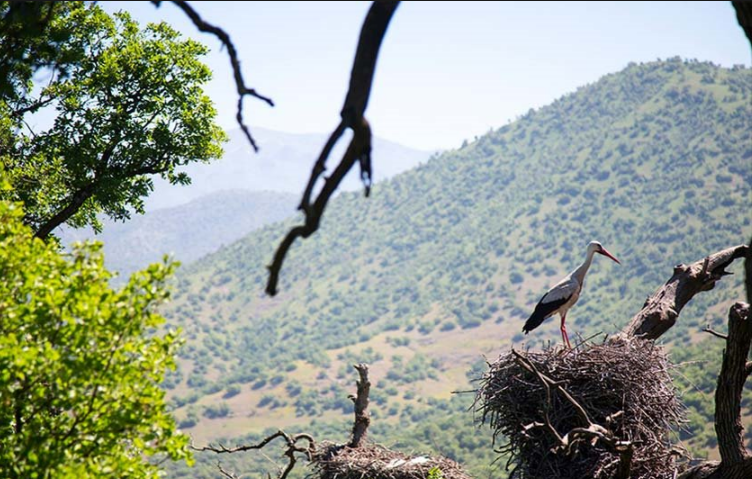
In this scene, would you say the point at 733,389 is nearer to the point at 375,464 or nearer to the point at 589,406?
the point at 589,406

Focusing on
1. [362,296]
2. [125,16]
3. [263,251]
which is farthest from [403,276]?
[125,16]

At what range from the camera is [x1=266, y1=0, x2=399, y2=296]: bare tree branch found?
3.62 meters

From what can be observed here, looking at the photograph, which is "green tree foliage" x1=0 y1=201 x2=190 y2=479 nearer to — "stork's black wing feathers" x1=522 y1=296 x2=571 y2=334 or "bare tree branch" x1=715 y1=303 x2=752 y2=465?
"bare tree branch" x1=715 y1=303 x2=752 y2=465

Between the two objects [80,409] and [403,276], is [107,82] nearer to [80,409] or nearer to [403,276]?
[80,409]

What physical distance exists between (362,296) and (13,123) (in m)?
171

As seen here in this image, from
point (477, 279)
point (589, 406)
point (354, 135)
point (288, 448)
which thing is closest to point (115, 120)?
point (288, 448)

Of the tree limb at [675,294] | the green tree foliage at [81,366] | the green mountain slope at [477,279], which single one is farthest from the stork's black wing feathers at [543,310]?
the green mountain slope at [477,279]

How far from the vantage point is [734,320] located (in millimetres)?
6461

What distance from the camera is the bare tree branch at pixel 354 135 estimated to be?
3621 mm

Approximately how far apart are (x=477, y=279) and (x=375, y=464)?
155 metres

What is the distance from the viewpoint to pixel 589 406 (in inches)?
348

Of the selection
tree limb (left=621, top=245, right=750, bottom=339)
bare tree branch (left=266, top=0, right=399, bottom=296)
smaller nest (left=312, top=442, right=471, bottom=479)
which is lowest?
smaller nest (left=312, top=442, right=471, bottom=479)

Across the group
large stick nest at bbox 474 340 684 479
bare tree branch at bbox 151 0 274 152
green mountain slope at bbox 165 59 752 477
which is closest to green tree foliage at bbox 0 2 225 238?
large stick nest at bbox 474 340 684 479

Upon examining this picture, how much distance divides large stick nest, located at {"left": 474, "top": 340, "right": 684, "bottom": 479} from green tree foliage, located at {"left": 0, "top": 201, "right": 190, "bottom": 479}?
447 cm
